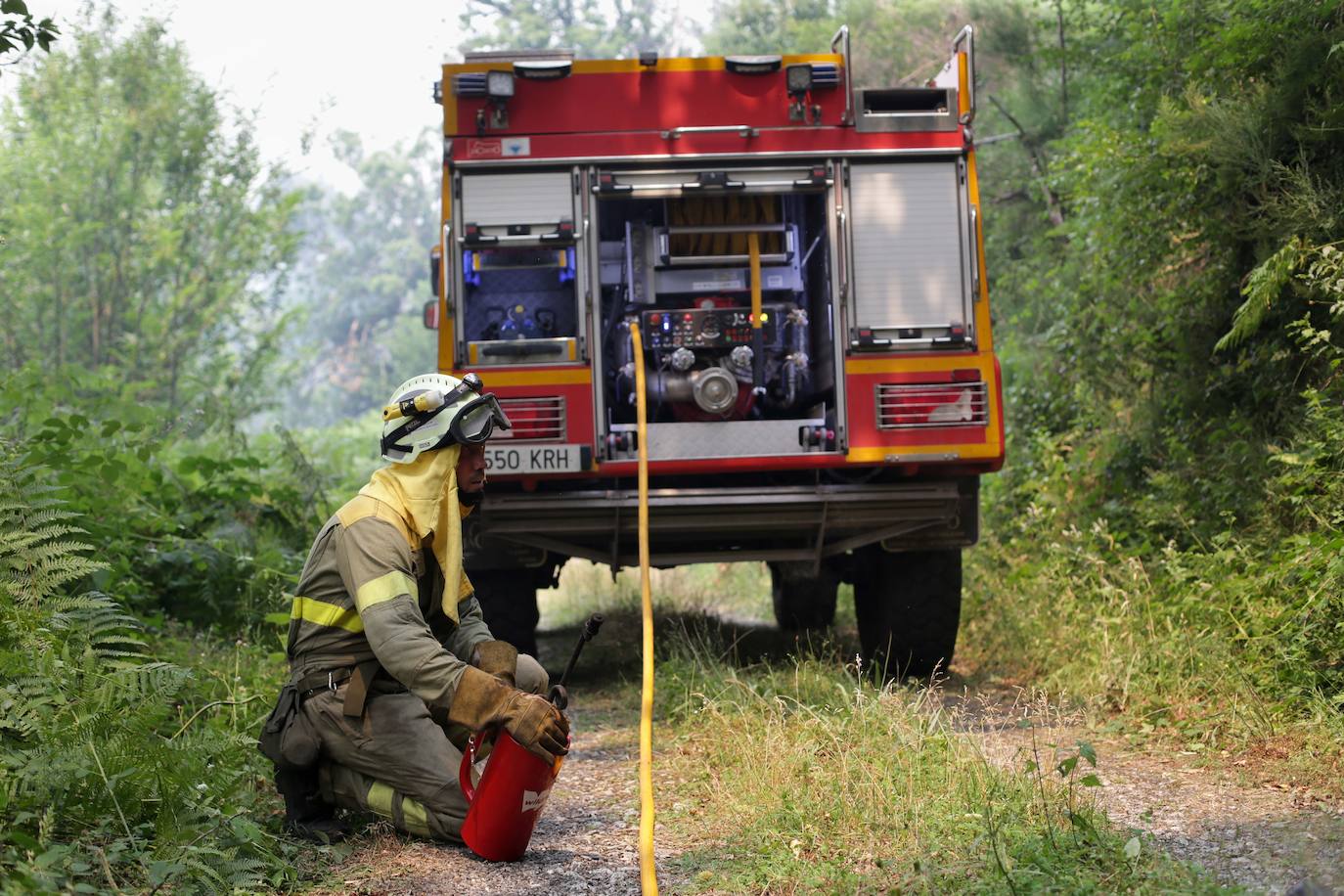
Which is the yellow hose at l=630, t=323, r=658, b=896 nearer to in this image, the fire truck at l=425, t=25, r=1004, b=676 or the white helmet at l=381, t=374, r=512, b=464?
the fire truck at l=425, t=25, r=1004, b=676

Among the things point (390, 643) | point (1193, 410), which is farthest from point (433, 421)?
point (1193, 410)

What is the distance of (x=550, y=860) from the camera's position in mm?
4539

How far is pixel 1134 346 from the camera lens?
9.20 meters

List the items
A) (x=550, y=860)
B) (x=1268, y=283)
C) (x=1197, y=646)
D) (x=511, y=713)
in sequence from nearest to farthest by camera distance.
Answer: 1. (x=511, y=713)
2. (x=550, y=860)
3. (x=1197, y=646)
4. (x=1268, y=283)

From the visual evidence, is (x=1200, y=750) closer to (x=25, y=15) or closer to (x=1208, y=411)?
(x=1208, y=411)

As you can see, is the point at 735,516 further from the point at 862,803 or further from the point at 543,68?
the point at 862,803

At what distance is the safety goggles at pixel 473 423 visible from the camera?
4754mm

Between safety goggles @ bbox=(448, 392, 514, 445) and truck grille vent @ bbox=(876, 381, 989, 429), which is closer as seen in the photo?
safety goggles @ bbox=(448, 392, 514, 445)

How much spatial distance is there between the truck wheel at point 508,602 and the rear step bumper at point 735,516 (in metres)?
0.32

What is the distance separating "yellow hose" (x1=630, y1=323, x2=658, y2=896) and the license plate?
0.31m

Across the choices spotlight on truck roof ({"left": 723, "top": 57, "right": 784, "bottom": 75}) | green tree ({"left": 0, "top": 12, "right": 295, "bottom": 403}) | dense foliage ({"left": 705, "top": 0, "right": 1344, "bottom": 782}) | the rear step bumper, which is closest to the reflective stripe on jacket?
the rear step bumper

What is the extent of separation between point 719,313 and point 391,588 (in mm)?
3486

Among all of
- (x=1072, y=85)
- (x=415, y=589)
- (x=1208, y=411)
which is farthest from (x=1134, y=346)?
(x=415, y=589)

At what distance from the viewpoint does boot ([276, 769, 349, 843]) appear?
15.3 feet
